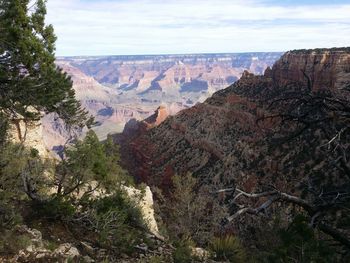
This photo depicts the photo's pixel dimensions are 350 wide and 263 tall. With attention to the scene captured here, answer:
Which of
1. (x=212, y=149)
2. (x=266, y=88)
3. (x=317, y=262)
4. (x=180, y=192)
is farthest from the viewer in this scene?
(x=266, y=88)

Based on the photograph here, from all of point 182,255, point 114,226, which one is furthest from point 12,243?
point 182,255

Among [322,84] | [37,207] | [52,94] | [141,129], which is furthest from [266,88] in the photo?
[37,207]

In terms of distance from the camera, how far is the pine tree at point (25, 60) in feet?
64.1

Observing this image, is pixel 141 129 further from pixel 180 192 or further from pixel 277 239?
pixel 277 239

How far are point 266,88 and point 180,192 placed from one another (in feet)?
140

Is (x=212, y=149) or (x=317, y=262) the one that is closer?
(x=317, y=262)

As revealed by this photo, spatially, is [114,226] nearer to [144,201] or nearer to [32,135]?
[144,201]

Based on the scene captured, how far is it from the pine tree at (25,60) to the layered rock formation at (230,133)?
3480 cm

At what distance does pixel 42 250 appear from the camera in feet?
40.0

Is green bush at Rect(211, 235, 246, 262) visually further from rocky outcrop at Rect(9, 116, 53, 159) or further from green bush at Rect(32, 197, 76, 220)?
rocky outcrop at Rect(9, 116, 53, 159)

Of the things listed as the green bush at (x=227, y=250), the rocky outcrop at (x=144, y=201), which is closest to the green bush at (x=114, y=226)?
the green bush at (x=227, y=250)

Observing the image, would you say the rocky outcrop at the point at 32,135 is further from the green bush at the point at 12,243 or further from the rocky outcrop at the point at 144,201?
the green bush at the point at 12,243

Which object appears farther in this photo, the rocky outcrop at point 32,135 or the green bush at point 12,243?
the rocky outcrop at point 32,135

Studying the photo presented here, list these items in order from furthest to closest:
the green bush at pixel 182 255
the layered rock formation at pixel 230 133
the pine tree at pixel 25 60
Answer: the layered rock formation at pixel 230 133 < the pine tree at pixel 25 60 < the green bush at pixel 182 255
